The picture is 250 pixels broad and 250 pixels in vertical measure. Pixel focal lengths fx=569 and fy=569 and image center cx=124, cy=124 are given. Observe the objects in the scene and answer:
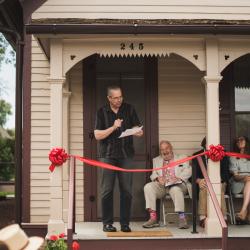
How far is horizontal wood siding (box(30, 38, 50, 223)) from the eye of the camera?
9180mm

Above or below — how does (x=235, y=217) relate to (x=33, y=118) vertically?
below

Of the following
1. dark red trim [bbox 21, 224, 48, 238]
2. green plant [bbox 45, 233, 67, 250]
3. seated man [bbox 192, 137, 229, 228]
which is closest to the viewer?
green plant [bbox 45, 233, 67, 250]

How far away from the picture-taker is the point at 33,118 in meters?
9.27

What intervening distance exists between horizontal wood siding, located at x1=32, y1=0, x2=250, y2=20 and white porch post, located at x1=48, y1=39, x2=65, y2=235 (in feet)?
4.73

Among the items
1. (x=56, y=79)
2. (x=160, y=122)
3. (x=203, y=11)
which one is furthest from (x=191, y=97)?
(x=56, y=79)

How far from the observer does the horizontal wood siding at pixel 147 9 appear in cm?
909

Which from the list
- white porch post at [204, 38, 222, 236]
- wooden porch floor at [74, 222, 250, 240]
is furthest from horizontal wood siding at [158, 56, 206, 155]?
white porch post at [204, 38, 222, 236]

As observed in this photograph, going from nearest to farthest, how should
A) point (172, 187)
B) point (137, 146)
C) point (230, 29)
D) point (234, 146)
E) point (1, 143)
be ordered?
point (230, 29), point (172, 187), point (234, 146), point (137, 146), point (1, 143)

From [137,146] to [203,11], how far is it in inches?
96.2

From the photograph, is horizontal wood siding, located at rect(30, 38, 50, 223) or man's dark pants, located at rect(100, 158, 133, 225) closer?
man's dark pants, located at rect(100, 158, 133, 225)

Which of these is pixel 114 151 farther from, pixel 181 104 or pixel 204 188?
pixel 181 104

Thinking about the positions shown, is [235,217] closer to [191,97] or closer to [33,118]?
[191,97]

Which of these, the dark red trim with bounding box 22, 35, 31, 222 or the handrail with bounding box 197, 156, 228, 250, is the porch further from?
the dark red trim with bounding box 22, 35, 31, 222

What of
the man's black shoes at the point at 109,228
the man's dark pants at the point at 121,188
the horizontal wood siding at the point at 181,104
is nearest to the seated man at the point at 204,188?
the horizontal wood siding at the point at 181,104
